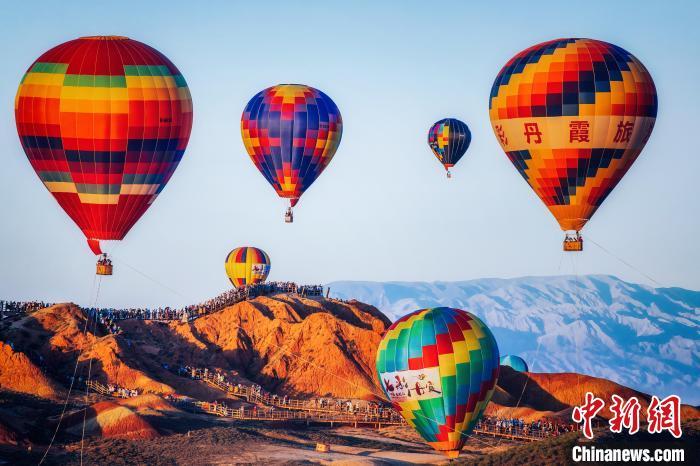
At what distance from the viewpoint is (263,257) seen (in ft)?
423

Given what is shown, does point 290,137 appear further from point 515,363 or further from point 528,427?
point 515,363

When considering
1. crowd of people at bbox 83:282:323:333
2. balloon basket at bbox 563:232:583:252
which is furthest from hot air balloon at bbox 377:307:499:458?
crowd of people at bbox 83:282:323:333

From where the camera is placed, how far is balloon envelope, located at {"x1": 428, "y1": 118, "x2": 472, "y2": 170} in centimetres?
12200

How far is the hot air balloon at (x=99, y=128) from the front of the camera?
246 ft

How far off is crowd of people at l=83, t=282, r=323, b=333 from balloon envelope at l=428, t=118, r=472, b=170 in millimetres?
13835

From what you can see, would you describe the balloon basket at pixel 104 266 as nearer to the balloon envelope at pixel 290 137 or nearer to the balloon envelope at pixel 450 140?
the balloon envelope at pixel 290 137

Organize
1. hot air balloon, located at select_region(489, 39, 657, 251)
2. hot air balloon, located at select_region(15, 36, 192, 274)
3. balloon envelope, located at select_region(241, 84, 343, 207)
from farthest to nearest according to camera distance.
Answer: balloon envelope, located at select_region(241, 84, 343, 207), hot air balloon, located at select_region(489, 39, 657, 251), hot air balloon, located at select_region(15, 36, 192, 274)

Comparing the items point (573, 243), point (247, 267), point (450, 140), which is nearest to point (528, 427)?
point (573, 243)

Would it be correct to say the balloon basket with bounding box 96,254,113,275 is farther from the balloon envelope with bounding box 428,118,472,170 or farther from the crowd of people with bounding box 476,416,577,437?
the balloon envelope with bounding box 428,118,472,170

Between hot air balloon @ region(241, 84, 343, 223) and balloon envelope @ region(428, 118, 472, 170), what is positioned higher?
balloon envelope @ region(428, 118, 472, 170)

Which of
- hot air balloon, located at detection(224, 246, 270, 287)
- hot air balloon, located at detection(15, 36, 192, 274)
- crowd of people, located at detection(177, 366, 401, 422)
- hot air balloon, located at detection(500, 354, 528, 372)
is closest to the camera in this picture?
hot air balloon, located at detection(15, 36, 192, 274)

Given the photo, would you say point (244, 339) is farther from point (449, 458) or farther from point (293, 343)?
point (449, 458)

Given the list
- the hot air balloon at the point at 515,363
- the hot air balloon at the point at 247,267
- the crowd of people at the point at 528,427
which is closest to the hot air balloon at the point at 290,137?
the crowd of people at the point at 528,427

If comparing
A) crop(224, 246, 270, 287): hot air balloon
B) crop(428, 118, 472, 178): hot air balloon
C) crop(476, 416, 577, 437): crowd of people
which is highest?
crop(428, 118, 472, 178): hot air balloon
